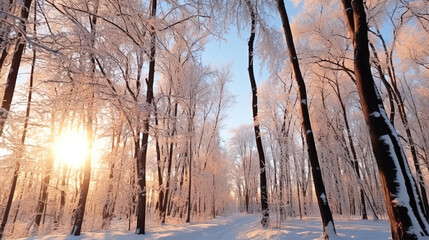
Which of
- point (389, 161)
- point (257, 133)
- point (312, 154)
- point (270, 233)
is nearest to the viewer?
point (389, 161)

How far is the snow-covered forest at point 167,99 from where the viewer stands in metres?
3.95

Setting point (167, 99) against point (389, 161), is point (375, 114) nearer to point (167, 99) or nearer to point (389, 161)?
point (389, 161)

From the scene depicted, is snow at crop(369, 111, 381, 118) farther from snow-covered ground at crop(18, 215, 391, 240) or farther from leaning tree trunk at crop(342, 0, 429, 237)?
snow-covered ground at crop(18, 215, 391, 240)

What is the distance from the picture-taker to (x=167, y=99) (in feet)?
53.2

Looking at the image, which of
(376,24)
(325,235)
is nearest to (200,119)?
(376,24)

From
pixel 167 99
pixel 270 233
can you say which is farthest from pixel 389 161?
pixel 167 99

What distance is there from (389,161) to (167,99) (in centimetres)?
1444

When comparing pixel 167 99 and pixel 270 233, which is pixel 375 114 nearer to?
pixel 270 233

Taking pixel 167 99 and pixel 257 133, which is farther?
pixel 167 99

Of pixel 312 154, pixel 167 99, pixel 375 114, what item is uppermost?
pixel 167 99

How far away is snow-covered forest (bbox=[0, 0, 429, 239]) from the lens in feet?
13.0

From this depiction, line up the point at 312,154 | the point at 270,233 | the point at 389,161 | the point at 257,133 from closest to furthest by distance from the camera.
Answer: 1. the point at 389,161
2. the point at 312,154
3. the point at 270,233
4. the point at 257,133

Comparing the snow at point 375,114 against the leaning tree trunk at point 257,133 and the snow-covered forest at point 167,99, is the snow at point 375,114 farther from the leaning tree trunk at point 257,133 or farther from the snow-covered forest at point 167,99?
the leaning tree trunk at point 257,133

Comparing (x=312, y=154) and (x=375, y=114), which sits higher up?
(x=375, y=114)
